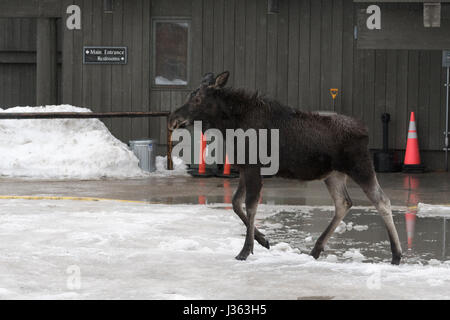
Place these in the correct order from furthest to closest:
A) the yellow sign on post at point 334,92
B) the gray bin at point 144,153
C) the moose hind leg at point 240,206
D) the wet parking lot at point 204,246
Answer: the yellow sign on post at point 334,92
the gray bin at point 144,153
the moose hind leg at point 240,206
the wet parking lot at point 204,246

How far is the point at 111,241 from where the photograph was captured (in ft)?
29.7

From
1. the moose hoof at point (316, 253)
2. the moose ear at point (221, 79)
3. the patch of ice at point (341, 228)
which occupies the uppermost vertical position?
the moose ear at point (221, 79)

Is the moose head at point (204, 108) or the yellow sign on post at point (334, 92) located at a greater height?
the yellow sign on post at point (334, 92)

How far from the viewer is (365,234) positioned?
387 inches

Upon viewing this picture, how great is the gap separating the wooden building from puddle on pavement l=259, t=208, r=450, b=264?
7.26 meters

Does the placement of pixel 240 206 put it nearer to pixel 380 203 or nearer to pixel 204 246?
pixel 204 246

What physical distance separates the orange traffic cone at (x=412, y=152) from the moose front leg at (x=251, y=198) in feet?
Result: 35.4

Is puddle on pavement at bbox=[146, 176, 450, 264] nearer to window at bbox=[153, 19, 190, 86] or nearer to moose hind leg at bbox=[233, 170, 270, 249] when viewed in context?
moose hind leg at bbox=[233, 170, 270, 249]

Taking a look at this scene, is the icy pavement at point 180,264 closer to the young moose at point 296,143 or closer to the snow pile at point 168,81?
the young moose at point 296,143

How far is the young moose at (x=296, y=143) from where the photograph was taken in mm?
7957

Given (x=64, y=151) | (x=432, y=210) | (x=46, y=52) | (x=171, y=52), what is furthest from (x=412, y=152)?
(x=46, y=52)

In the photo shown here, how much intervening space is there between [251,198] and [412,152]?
35.9 feet

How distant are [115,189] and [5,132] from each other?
4.54 metres

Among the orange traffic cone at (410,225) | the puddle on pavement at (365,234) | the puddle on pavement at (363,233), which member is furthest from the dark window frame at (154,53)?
the orange traffic cone at (410,225)
